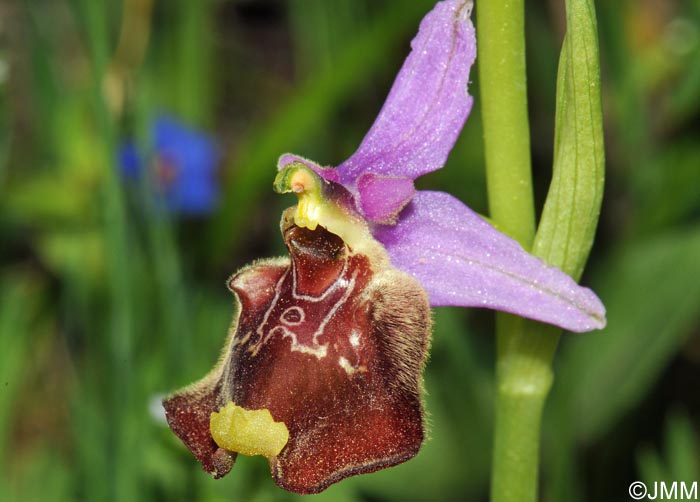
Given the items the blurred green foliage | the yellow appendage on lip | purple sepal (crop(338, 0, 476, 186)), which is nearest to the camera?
the yellow appendage on lip

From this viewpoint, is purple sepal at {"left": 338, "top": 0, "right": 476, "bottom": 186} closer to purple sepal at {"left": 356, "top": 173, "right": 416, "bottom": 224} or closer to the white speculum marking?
purple sepal at {"left": 356, "top": 173, "right": 416, "bottom": 224}

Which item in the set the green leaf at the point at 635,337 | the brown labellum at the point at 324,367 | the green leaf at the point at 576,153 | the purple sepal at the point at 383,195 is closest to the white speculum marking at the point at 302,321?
the brown labellum at the point at 324,367

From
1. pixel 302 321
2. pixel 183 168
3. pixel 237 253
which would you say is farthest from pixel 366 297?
pixel 237 253

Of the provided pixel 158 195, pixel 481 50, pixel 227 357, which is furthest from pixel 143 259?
pixel 481 50

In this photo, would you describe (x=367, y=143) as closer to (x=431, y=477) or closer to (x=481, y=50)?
(x=481, y=50)

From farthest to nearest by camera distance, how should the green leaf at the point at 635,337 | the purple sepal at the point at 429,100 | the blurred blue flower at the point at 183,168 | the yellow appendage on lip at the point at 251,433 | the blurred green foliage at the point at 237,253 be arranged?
1. the blurred blue flower at the point at 183,168
2. the green leaf at the point at 635,337
3. the blurred green foliage at the point at 237,253
4. the purple sepal at the point at 429,100
5. the yellow appendage on lip at the point at 251,433

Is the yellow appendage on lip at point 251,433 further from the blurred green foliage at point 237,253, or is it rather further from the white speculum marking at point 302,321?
the blurred green foliage at point 237,253

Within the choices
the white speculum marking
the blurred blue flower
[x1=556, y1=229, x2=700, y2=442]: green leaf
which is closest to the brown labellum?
the white speculum marking
